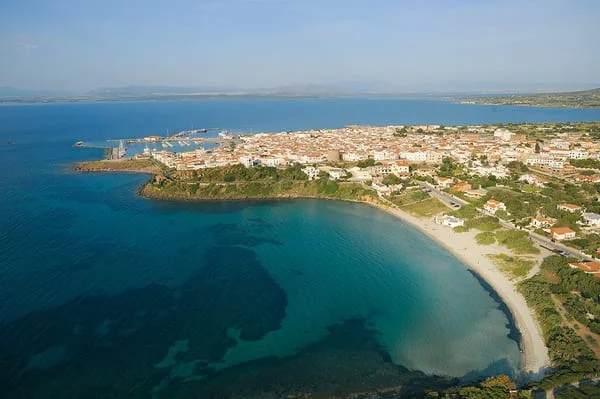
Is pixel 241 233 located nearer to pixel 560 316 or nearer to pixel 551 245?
pixel 560 316

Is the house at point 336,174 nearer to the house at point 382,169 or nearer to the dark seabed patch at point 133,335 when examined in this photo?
the house at point 382,169

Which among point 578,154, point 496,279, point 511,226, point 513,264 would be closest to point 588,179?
point 578,154

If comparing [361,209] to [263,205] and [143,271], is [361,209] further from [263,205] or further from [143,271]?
[143,271]

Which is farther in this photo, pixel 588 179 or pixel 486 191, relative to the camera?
pixel 588 179

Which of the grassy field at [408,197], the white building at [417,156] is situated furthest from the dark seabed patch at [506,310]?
the white building at [417,156]

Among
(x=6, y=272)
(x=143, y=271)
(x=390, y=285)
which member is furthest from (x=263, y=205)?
(x=6, y=272)

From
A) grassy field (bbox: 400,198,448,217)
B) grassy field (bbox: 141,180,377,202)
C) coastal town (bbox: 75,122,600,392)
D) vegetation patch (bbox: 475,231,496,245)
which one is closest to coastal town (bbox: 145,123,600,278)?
coastal town (bbox: 75,122,600,392)
